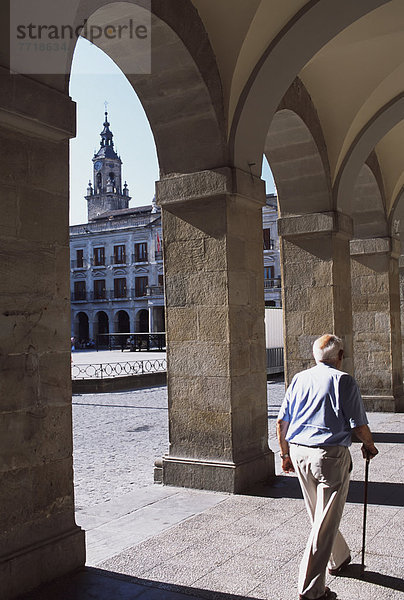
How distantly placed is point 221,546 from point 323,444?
1205 millimetres

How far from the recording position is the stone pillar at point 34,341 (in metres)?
3.14

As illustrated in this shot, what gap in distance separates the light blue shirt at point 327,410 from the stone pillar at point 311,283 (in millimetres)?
4343

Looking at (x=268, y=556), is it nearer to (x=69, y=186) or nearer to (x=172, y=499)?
(x=172, y=499)

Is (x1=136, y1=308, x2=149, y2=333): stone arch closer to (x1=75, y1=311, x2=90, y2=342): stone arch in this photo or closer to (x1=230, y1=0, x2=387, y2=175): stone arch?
(x1=75, y1=311, x2=90, y2=342): stone arch

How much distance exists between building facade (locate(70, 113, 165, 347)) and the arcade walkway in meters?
40.9

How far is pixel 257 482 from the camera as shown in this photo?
5328 millimetres

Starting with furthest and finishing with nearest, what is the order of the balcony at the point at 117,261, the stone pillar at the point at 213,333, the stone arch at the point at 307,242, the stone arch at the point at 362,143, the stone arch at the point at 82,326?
1. the stone arch at the point at 82,326
2. the balcony at the point at 117,261
3. the stone arch at the point at 362,143
4. the stone arch at the point at 307,242
5. the stone pillar at the point at 213,333

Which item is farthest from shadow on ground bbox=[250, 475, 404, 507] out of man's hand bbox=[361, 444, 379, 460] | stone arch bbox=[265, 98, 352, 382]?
stone arch bbox=[265, 98, 352, 382]

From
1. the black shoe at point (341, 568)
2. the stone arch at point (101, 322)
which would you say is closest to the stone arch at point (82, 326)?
the stone arch at point (101, 322)

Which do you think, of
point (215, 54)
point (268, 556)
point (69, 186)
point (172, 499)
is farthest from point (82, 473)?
point (215, 54)

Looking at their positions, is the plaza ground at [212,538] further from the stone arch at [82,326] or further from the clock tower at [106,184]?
the clock tower at [106,184]

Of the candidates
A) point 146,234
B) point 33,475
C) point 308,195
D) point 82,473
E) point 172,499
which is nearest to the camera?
point 33,475

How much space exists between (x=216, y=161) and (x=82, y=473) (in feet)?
11.1

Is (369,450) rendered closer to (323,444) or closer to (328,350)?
(323,444)
